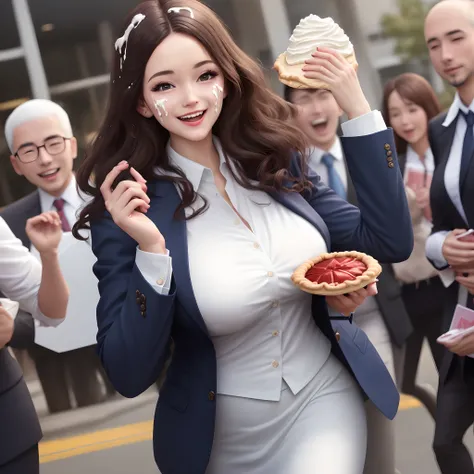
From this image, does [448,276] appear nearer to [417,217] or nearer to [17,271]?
[417,217]

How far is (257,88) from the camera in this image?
2.76m

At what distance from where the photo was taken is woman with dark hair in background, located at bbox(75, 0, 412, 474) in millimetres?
2443

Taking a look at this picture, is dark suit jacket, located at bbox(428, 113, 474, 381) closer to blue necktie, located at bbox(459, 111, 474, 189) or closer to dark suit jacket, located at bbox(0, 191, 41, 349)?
blue necktie, located at bbox(459, 111, 474, 189)

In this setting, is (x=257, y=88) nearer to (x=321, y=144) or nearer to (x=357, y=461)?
(x=357, y=461)

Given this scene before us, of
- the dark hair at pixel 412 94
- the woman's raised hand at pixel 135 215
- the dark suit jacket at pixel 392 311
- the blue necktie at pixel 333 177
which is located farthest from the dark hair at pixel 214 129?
the dark hair at pixel 412 94

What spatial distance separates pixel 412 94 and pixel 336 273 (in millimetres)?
3216

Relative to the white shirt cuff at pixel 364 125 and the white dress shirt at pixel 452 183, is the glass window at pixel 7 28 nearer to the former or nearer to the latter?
the white dress shirt at pixel 452 183

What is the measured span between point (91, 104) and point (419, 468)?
3.94m

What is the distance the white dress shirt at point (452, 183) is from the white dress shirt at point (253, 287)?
4.24ft

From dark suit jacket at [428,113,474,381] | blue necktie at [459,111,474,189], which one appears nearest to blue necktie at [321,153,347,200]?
dark suit jacket at [428,113,474,381]

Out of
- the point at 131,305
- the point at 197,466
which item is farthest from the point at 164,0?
the point at 197,466

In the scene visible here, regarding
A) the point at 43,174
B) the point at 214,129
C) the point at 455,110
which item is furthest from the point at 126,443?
the point at 214,129

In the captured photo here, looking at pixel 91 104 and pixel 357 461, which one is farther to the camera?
pixel 91 104

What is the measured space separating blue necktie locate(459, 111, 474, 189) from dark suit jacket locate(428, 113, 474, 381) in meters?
0.02
